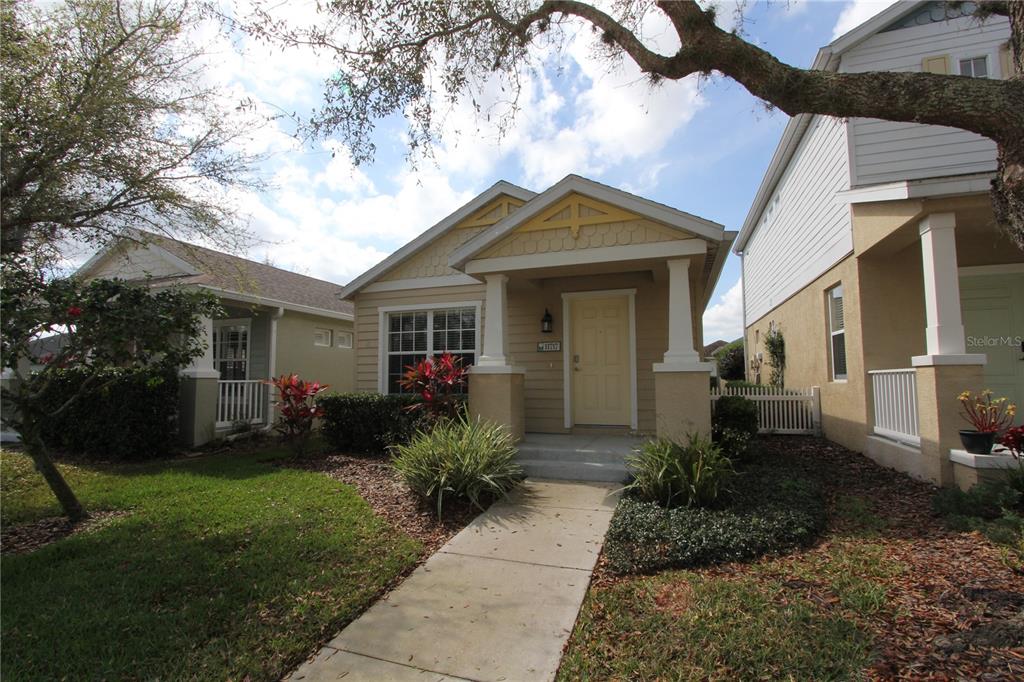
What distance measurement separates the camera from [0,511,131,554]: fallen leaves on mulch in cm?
455

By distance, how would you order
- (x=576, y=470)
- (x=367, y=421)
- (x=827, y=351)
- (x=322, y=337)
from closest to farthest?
(x=576, y=470)
(x=367, y=421)
(x=827, y=351)
(x=322, y=337)

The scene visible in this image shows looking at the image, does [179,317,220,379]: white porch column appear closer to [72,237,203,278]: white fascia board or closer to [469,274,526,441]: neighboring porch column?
[72,237,203,278]: white fascia board

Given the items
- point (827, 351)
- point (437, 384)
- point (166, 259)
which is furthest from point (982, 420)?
point (166, 259)

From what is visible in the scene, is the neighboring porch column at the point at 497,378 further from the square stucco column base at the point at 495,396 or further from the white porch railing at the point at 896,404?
the white porch railing at the point at 896,404

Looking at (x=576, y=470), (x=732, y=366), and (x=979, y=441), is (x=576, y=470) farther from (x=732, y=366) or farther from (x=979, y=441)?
(x=732, y=366)

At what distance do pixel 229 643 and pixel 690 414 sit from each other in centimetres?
521

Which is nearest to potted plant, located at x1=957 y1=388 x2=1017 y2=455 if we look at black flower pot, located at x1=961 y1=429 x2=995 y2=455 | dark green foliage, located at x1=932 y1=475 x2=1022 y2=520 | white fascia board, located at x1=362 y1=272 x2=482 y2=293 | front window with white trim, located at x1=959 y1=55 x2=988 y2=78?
black flower pot, located at x1=961 y1=429 x2=995 y2=455

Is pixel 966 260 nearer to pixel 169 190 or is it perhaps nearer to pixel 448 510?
pixel 448 510

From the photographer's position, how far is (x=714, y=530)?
418 centimetres

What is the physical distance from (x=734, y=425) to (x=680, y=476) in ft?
9.03

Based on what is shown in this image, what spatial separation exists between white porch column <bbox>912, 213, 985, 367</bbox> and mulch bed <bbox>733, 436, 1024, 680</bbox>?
62.1 inches

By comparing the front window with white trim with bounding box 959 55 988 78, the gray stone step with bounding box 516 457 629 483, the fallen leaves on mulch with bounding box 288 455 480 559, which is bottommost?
the fallen leaves on mulch with bounding box 288 455 480 559

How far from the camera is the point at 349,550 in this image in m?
4.17

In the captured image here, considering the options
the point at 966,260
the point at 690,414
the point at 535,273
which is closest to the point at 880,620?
the point at 690,414
